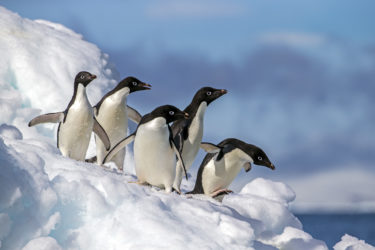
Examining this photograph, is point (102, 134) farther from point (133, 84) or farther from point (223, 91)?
point (223, 91)

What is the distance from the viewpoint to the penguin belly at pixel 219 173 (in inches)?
255

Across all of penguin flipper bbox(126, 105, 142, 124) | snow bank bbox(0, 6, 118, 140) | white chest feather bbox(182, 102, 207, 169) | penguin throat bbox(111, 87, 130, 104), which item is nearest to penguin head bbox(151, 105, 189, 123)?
white chest feather bbox(182, 102, 207, 169)

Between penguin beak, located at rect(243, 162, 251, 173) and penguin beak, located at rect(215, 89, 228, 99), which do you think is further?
penguin beak, located at rect(243, 162, 251, 173)

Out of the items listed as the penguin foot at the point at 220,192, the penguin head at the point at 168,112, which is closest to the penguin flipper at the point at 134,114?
the penguin foot at the point at 220,192

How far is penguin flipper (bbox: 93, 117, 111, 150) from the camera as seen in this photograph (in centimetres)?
676

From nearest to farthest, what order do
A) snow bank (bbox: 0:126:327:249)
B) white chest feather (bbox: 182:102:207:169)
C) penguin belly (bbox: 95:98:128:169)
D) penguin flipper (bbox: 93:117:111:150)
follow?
snow bank (bbox: 0:126:327:249)
white chest feather (bbox: 182:102:207:169)
penguin flipper (bbox: 93:117:111:150)
penguin belly (bbox: 95:98:128:169)

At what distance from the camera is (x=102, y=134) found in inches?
268

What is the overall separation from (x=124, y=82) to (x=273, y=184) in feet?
8.86

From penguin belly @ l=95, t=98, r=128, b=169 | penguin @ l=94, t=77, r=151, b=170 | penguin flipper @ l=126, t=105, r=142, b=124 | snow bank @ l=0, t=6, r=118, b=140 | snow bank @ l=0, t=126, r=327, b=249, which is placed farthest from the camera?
snow bank @ l=0, t=6, r=118, b=140

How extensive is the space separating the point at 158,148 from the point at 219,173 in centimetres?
104

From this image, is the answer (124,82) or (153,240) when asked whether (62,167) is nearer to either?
(153,240)

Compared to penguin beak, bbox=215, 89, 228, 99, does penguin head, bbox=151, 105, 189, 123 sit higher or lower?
lower

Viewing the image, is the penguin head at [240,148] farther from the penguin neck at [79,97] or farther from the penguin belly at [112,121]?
the penguin neck at [79,97]

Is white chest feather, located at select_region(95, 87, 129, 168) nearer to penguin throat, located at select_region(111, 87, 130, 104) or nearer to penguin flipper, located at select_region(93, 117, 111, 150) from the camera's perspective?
penguin throat, located at select_region(111, 87, 130, 104)
